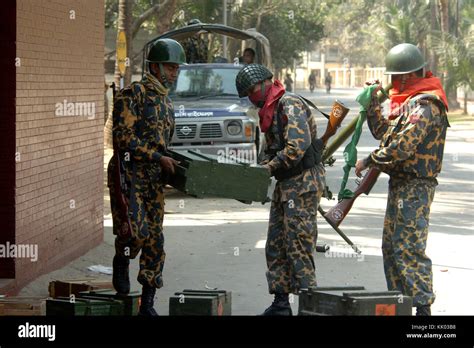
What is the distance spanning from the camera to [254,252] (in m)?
12.5

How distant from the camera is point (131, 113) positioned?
320 inches

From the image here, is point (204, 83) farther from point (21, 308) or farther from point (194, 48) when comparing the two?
point (21, 308)

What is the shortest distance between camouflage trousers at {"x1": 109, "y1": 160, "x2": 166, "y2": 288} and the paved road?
96 centimetres

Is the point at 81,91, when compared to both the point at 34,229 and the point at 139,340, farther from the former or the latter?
the point at 139,340

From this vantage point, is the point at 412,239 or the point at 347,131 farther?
the point at 347,131

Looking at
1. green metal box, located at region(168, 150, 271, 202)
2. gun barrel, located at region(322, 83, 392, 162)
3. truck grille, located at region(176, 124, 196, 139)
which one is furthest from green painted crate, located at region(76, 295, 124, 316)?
truck grille, located at region(176, 124, 196, 139)

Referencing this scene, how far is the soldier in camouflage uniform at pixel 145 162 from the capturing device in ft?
26.5

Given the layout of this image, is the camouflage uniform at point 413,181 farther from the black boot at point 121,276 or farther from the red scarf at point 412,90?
the black boot at point 121,276

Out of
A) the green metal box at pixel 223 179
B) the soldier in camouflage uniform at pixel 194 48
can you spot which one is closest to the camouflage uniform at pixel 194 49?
the soldier in camouflage uniform at pixel 194 48

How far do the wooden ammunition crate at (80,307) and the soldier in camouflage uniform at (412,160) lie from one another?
7.04 ft

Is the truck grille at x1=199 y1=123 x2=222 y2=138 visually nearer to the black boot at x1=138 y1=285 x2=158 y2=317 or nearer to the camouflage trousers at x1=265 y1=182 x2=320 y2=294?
the camouflage trousers at x1=265 y1=182 x2=320 y2=294

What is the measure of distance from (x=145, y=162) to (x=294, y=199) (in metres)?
1.13

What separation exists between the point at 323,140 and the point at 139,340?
242cm

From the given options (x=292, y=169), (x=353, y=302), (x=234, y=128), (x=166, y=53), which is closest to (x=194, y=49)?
(x=234, y=128)
